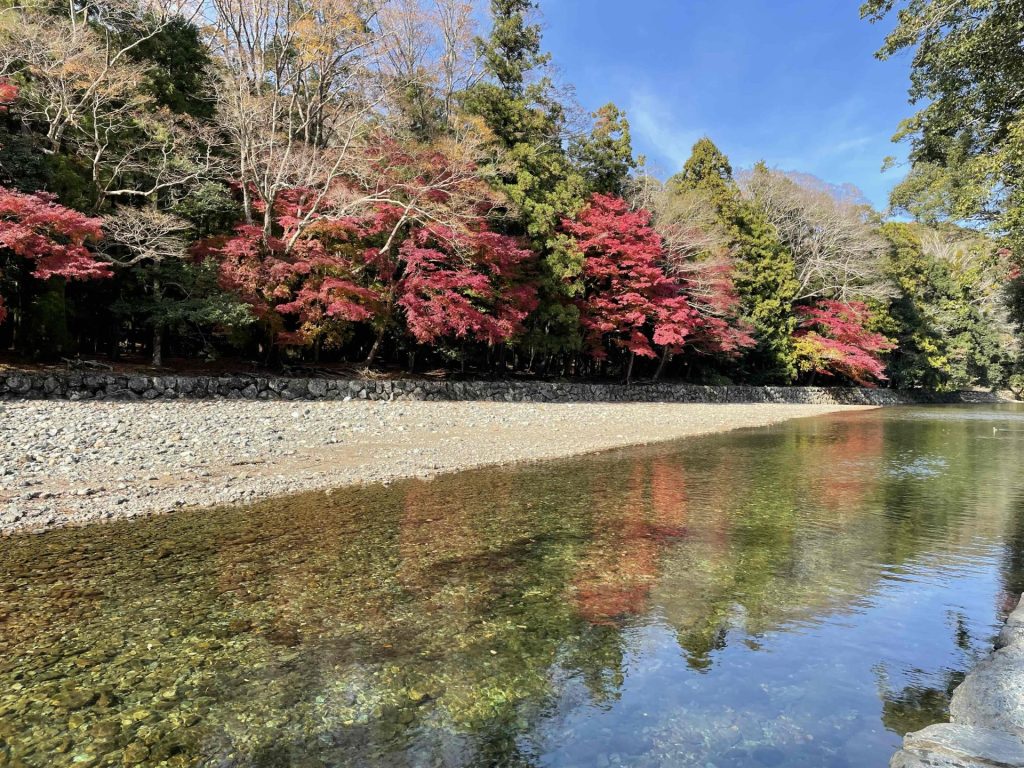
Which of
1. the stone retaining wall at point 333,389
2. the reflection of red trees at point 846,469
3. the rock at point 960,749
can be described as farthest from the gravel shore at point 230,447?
the rock at point 960,749

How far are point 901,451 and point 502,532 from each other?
12.3m

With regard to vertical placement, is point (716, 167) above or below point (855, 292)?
above

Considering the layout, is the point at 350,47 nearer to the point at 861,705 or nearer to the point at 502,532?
the point at 502,532

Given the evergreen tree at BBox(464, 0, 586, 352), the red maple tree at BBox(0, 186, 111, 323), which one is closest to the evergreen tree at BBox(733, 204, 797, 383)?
the evergreen tree at BBox(464, 0, 586, 352)

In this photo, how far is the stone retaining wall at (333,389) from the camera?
13.7 metres

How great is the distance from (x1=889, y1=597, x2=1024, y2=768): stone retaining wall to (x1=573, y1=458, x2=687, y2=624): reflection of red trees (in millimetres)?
2055

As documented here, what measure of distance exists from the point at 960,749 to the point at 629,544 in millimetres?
3925

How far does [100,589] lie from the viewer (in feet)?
15.2

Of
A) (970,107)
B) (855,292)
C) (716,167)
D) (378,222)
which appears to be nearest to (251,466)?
(378,222)

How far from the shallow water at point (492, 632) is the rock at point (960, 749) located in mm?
452

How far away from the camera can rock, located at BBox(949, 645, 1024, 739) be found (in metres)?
2.77

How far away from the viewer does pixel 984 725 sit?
277cm

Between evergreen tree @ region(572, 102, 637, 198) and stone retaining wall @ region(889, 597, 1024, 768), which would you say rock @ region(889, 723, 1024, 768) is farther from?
evergreen tree @ region(572, 102, 637, 198)

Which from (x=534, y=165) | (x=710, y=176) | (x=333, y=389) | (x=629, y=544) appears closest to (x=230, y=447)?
(x=629, y=544)
